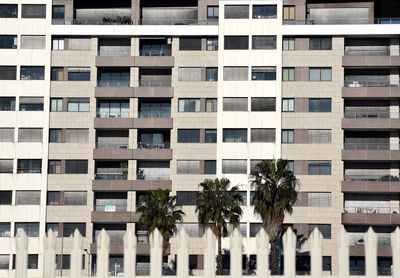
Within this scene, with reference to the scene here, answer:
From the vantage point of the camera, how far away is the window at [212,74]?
88331 millimetres

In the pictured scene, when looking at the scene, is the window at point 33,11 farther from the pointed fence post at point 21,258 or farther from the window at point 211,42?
the pointed fence post at point 21,258

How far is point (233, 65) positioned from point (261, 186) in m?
18.1

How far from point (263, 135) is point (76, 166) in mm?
19839

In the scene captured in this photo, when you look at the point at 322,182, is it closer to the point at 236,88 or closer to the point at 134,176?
the point at 236,88

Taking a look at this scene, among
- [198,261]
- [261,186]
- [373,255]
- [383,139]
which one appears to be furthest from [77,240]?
[383,139]

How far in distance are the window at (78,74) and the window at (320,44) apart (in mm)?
23792

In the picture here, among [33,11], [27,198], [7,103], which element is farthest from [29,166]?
[33,11]

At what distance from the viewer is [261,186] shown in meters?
74.2

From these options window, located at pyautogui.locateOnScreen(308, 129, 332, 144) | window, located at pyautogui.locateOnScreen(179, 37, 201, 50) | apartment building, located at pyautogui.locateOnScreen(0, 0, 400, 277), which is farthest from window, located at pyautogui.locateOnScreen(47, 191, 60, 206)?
window, located at pyautogui.locateOnScreen(308, 129, 332, 144)

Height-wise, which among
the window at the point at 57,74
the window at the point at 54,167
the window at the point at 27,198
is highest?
the window at the point at 57,74

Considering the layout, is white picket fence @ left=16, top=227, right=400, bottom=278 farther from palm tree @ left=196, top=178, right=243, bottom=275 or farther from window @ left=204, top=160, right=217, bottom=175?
window @ left=204, top=160, right=217, bottom=175

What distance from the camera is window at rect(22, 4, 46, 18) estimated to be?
89000mm

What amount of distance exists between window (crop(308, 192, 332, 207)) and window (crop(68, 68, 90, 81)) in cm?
2652

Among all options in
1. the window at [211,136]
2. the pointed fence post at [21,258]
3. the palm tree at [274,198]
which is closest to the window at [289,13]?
the window at [211,136]
